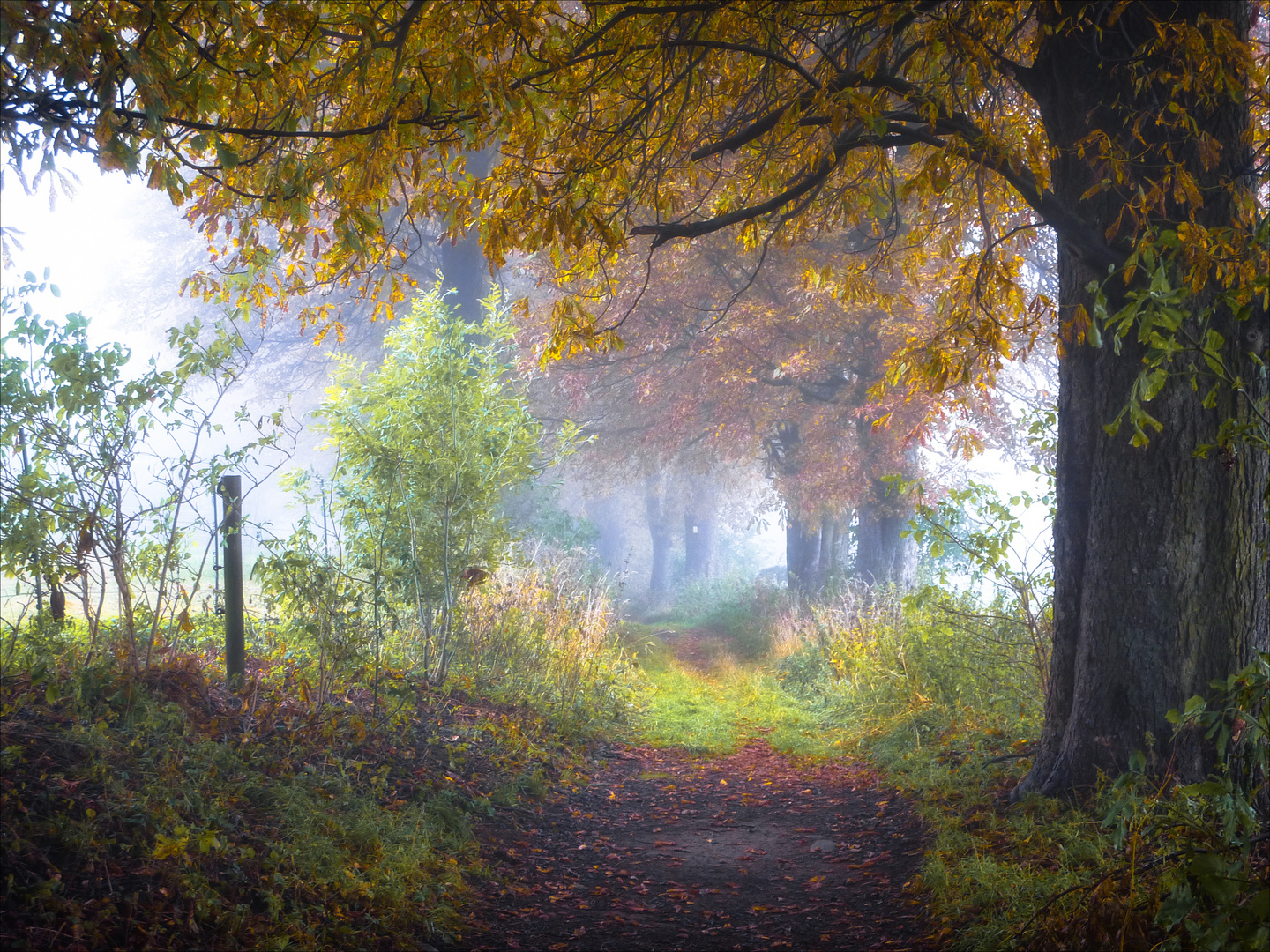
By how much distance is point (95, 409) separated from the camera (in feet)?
16.8

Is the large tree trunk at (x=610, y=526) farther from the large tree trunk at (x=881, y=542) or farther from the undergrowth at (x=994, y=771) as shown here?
the undergrowth at (x=994, y=771)

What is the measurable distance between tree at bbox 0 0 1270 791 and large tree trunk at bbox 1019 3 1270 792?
0.05ft

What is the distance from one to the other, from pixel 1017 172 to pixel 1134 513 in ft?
6.36

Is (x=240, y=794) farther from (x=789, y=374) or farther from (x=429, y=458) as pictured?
(x=789, y=374)

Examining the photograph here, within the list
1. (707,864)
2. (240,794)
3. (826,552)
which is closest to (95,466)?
(240,794)

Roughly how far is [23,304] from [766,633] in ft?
43.3

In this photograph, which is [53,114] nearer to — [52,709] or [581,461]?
[52,709]

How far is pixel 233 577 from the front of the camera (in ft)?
20.9

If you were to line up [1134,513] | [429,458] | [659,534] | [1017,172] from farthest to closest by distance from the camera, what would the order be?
[659,534] < [429,458] < [1134,513] < [1017,172]

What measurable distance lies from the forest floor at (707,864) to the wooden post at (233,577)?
2065mm

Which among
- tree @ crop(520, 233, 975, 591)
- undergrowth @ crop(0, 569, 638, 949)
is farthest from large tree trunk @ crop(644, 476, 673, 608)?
undergrowth @ crop(0, 569, 638, 949)

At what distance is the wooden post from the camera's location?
6.02m

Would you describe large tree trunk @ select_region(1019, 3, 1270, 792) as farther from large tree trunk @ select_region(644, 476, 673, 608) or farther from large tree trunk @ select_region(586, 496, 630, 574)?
large tree trunk @ select_region(586, 496, 630, 574)

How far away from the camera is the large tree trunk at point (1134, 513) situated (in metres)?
4.74
